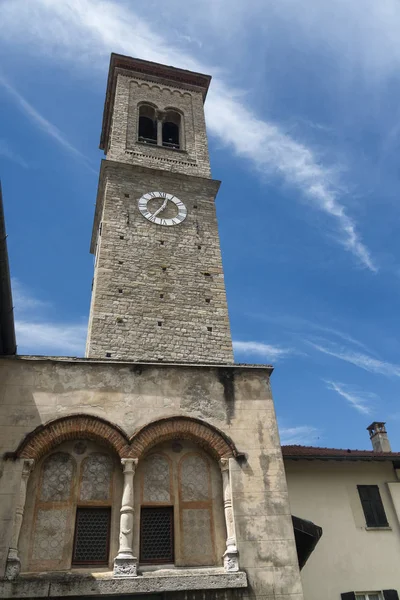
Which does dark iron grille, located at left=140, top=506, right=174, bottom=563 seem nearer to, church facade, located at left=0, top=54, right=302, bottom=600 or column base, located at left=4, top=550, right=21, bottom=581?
church facade, located at left=0, top=54, right=302, bottom=600

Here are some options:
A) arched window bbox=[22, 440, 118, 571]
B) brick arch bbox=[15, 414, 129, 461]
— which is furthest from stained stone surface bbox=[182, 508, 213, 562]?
brick arch bbox=[15, 414, 129, 461]

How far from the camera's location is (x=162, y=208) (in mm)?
16172

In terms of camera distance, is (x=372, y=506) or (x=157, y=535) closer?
(x=157, y=535)

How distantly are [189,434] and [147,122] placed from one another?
1556cm

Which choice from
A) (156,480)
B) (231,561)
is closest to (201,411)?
(156,480)

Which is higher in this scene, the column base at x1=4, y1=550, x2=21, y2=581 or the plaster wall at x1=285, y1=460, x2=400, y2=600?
the plaster wall at x1=285, y1=460, x2=400, y2=600

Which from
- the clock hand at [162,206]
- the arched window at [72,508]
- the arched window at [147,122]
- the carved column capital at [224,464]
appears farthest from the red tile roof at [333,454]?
the arched window at [147,122]

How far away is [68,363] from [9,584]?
3.68m

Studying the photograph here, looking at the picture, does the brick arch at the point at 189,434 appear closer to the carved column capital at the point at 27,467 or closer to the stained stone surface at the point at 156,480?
the stained stone surface at the point at 156,480

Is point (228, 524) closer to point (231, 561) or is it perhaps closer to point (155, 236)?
point (231, 561)

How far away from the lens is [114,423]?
28.6ft

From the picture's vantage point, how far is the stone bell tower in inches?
518

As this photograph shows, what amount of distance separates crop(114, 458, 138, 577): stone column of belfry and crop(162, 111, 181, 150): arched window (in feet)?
48.8

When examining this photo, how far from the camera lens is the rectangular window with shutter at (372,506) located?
12.9m
